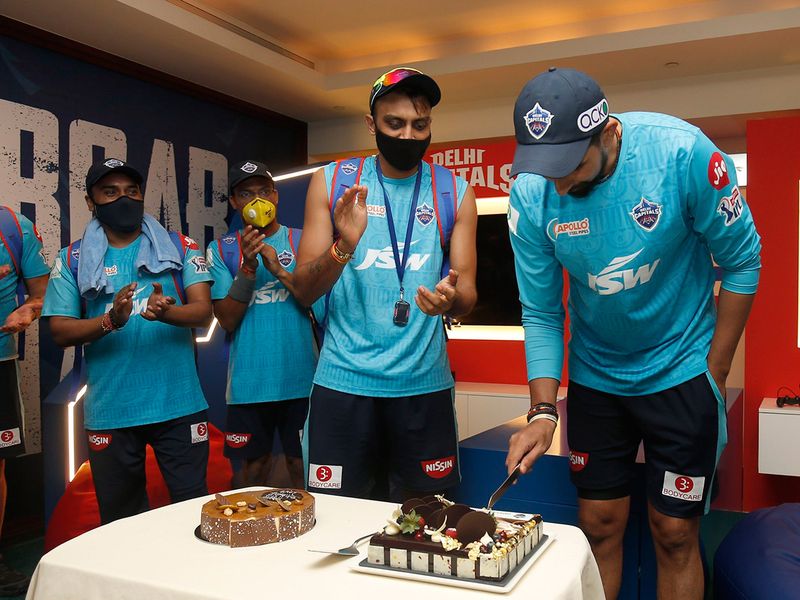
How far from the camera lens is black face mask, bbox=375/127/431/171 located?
2180mm

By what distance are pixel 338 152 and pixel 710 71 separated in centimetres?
337

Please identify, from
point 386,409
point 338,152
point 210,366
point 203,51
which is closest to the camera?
point 386,409

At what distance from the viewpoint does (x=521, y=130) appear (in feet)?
5.51

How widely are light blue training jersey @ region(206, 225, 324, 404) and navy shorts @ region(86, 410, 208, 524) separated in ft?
1.33

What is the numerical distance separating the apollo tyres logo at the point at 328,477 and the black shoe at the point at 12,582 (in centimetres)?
179

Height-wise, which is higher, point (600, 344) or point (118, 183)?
point (118, 183)

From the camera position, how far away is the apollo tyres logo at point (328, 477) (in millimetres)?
2089

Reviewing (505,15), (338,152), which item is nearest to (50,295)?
(505,15)

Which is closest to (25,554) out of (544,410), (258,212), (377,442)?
(258,212)

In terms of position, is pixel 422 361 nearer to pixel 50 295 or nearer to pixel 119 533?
pixel 119 533

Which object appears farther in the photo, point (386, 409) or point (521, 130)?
point (386, 409)

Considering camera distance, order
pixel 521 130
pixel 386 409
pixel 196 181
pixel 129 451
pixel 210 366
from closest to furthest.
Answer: pixel 521 130, pixel 386 409, pixel 129 451, pixel 210 366, pixel 196 181

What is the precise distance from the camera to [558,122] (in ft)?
5.30

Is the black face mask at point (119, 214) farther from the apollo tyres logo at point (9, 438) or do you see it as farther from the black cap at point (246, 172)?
the apollo tyres logo at point (9, 438)
